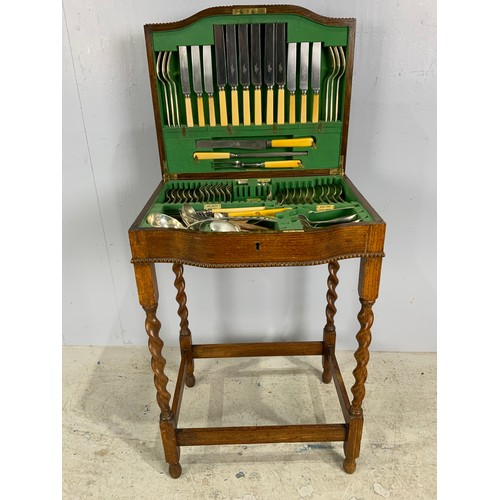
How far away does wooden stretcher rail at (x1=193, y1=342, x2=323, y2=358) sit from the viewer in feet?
6.63

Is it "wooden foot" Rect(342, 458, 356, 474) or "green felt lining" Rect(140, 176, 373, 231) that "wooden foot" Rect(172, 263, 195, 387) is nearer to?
"green felt lining" Rect(140, 176, 373, 231)

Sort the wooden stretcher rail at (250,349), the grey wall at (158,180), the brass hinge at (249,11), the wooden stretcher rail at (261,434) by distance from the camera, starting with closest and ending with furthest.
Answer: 1. the brass hinge at (249,11)
2. the wooden stretcher rail at (261,434)
3. the grey wall at (158,180)
4. the wooden stretcher rail at (250,349)

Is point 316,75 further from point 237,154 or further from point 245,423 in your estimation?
point 245,423

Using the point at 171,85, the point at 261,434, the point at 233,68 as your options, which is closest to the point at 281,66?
the point at 233,68

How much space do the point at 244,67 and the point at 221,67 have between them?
82mm

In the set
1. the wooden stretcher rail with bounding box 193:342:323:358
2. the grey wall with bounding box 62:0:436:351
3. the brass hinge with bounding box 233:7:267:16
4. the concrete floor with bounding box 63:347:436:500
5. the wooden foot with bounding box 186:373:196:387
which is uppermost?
the brass hinge with bounding box 233:7:267:16

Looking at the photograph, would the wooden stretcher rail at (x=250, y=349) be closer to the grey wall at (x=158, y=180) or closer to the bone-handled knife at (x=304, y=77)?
the grey wall at (x=158, y=180)

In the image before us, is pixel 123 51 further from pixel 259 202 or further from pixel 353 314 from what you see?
pixel 353 314

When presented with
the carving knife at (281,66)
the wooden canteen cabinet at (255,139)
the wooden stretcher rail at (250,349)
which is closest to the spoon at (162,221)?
the wooden canteen cabinet at (255,139)

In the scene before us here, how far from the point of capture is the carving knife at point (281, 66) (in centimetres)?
150

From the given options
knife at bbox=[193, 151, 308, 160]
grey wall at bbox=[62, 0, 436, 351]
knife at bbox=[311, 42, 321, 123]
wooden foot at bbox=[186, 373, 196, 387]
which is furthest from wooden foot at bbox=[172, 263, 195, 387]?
knife at bbox=[311, 42, 321, 123]

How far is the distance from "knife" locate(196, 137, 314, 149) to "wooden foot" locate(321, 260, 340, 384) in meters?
0.55

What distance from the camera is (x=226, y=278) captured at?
85.1 inches

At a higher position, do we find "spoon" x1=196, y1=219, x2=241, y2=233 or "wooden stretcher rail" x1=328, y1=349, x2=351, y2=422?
"spoon" x1=196, y1=219, x2=241, y2=233
